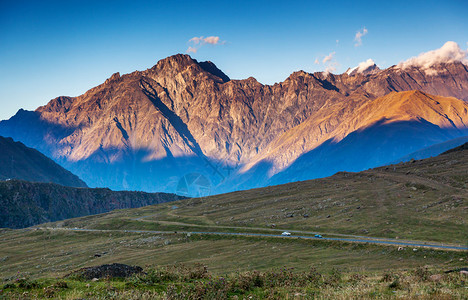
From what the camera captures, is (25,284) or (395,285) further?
(395,285)

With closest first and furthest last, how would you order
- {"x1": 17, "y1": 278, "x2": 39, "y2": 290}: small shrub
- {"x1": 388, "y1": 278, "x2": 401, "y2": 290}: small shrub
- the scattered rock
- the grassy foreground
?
1. the grassy foreground
2. {"x1": 17, "y1": 278, "x2": 39, "y2": 290}: small shrub
3. {"x1": 388, "y1": 278, "x2": 401, "y2": 290}: small shrub
4. the scattered rock

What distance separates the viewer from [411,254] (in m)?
49.9

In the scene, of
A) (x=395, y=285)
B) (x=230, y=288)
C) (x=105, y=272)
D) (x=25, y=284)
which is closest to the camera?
(x=25, y=284)

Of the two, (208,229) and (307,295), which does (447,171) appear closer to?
(208,229)

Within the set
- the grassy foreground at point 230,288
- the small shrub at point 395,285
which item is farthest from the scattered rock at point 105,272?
the small shrub at point 395,285

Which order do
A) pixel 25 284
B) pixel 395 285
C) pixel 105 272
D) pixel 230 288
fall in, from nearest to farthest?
pixel 25 284 → pixel 230 288 → pixel 395 285 → pixel 105 272

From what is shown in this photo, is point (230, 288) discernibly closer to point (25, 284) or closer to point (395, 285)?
point (395, 285)

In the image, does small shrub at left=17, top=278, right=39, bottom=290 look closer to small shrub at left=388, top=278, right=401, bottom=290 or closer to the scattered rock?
the scattered rock

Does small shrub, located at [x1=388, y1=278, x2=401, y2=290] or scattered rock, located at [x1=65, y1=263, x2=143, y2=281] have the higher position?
scattered rock, located at [x1=65, y1=263, x2=143, y2=281]

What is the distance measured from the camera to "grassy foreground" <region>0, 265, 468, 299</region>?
16.9 metres

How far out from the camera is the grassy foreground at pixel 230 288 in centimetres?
1691

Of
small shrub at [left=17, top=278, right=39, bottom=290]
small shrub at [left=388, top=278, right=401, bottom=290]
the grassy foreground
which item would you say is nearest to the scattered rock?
the grassy foreground

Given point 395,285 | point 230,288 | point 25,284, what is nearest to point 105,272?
point 25,284

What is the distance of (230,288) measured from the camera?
65.4 ft
